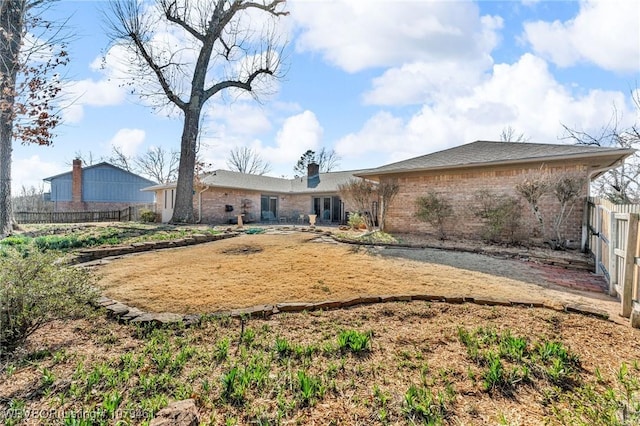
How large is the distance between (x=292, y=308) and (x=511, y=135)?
92.4ft

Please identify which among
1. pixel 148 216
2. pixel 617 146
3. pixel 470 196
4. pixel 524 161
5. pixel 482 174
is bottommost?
pixel 148 216

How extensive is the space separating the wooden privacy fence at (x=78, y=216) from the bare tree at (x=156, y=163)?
52.1 ft

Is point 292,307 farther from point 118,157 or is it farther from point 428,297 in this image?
point 118,157

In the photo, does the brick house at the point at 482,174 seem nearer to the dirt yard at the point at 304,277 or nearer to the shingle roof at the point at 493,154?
the shingle roof at the point at 493,154

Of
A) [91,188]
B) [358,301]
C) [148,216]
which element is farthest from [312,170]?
[358,301]

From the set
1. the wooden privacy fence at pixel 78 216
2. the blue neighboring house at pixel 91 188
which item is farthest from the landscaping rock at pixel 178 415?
the blue neighboring house at pixel 91 188

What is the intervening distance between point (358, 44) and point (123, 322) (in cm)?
834

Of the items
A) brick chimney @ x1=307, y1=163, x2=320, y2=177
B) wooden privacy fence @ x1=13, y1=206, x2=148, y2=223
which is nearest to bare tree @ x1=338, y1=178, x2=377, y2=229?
brick chimney @ x1=307, y1=163, x2=320, y2=177

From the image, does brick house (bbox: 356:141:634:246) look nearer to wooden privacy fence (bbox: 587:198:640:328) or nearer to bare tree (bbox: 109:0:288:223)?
wooden privacy fence (bbox: 587:198:640:328)

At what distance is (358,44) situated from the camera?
325 inches

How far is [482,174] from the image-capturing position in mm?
9648

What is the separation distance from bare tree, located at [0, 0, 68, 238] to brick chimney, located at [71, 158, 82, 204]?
24.0 meters

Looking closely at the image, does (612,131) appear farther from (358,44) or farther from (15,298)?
(15,298)

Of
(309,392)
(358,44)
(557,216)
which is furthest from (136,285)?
(557,216)
